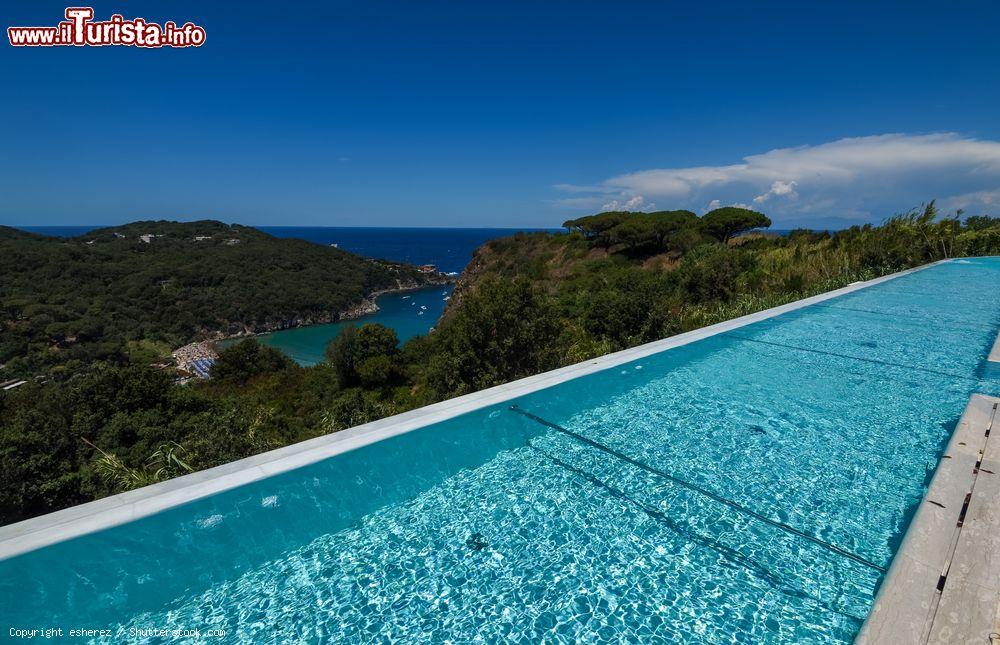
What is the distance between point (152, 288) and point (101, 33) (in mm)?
69050

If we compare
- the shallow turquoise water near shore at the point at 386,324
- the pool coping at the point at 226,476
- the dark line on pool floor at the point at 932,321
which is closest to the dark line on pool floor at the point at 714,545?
the pool coping at the point at 226,476

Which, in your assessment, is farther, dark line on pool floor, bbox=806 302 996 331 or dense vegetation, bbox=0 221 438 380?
dense vegetation, bbox=0 221 438 380

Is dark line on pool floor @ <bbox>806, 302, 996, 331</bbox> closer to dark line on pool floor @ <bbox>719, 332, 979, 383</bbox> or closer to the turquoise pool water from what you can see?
dark line on pool floor @ <bbox>719, 332, 979, 383</bbox>

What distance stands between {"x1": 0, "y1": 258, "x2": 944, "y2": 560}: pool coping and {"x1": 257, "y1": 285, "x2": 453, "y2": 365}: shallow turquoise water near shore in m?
41.1

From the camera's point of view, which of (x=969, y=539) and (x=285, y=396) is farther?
(x=285, y=396)

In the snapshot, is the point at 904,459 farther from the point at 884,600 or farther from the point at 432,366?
the point at 432,366

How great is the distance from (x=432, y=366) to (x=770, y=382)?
286 inches

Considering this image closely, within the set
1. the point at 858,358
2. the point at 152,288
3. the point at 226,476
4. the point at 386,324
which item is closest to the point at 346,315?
the point at 386,324

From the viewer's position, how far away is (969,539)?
2.25 m

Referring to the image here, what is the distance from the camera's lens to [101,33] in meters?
7.25

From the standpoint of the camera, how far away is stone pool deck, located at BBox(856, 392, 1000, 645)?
1806mm

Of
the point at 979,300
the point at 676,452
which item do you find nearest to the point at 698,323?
the point at 979,300

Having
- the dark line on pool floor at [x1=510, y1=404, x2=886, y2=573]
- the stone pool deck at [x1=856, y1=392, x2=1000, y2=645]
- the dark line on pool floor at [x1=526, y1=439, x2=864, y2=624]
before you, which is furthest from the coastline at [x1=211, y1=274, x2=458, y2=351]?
the stone pool deck at [x1=856, y1=392, x2=1000, y2=645]

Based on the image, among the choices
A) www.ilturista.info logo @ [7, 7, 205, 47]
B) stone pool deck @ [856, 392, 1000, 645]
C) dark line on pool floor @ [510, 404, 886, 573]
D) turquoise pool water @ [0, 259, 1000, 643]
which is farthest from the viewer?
www.ilturista.info logo @ [7, 7, 205, 47]
